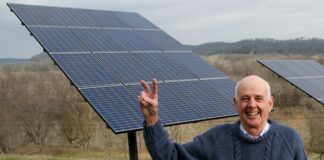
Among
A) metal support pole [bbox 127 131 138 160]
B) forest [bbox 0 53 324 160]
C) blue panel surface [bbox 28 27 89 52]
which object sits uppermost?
blue panel surface [bbox 28 27 89 52]

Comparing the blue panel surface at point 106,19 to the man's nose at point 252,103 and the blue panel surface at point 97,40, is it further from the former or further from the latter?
the man's nose at point 252,103

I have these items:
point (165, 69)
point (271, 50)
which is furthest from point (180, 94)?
point (271, 50)

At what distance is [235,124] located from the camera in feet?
11.5

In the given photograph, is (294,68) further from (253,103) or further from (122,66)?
(253,103)

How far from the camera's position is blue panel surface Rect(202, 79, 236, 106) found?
1089 centimetres

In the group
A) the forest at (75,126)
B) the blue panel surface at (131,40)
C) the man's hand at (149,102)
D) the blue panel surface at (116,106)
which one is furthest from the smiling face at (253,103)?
the forest at (75,126)

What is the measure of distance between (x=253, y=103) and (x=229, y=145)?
351mm

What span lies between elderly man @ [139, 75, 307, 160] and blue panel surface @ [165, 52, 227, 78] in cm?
794

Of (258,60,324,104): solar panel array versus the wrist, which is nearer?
the wrist

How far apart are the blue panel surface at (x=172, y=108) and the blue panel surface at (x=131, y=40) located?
5.57ft

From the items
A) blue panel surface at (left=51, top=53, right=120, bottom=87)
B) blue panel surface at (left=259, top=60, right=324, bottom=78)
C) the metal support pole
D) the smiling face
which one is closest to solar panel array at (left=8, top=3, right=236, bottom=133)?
blue panel surface at (left=51, top=53, right=120, bottom=87)

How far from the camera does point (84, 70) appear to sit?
359 inches

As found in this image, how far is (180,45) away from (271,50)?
134 metres

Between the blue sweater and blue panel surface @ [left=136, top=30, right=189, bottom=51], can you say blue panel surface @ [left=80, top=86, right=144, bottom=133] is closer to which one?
blue panel surface @ [left=136, top=30, right=189, bottom=51]
